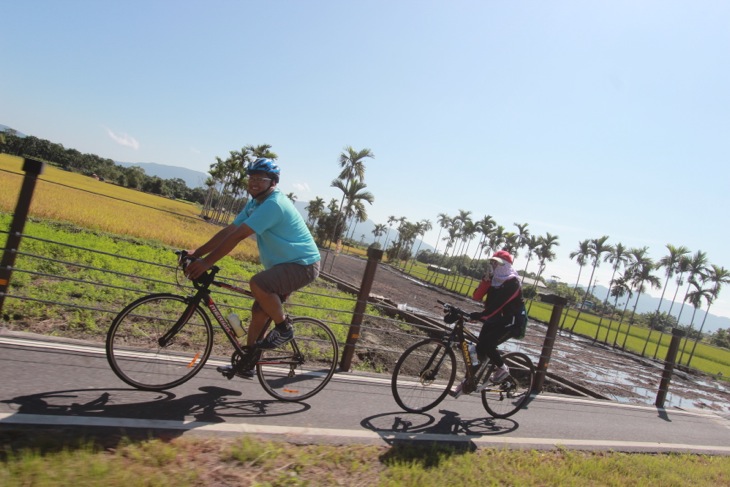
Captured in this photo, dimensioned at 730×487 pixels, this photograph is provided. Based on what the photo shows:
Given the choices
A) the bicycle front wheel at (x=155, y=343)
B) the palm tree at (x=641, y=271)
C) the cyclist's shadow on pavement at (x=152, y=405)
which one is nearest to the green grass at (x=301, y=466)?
the cyclist's shadow on pavement at (x=152, y=405)

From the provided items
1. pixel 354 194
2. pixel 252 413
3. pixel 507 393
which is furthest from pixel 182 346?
pixel 354 194

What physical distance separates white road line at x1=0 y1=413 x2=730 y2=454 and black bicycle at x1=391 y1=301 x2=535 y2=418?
0.61m

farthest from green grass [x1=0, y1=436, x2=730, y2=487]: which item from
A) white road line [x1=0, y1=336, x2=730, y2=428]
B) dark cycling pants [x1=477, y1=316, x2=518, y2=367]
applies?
white road line [x1=0, y1=336, x2=730, y2=428]

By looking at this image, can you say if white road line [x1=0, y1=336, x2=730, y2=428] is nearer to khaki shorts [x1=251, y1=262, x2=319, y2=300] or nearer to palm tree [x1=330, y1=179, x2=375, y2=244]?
khaki shorts [x1=251, y1=262, x2=319, y2=300]

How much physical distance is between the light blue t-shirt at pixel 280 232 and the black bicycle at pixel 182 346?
451mm

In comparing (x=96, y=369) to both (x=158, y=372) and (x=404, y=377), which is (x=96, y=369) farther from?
(x=404, y=377)

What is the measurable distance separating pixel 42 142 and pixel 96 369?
127m

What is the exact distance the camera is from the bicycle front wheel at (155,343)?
348cm

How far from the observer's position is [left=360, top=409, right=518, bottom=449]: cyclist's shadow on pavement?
3914mm

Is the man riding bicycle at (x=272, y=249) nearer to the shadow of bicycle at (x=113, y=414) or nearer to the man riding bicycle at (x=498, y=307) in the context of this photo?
the shadow of bicycle at (x=113, y=414)

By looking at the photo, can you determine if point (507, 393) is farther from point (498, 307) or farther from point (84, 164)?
point (84, 164)

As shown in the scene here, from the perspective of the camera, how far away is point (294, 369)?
4.36 meters

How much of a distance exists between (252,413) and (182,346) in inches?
38.6

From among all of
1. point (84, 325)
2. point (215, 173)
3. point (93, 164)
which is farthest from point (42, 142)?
point (84, 325)
